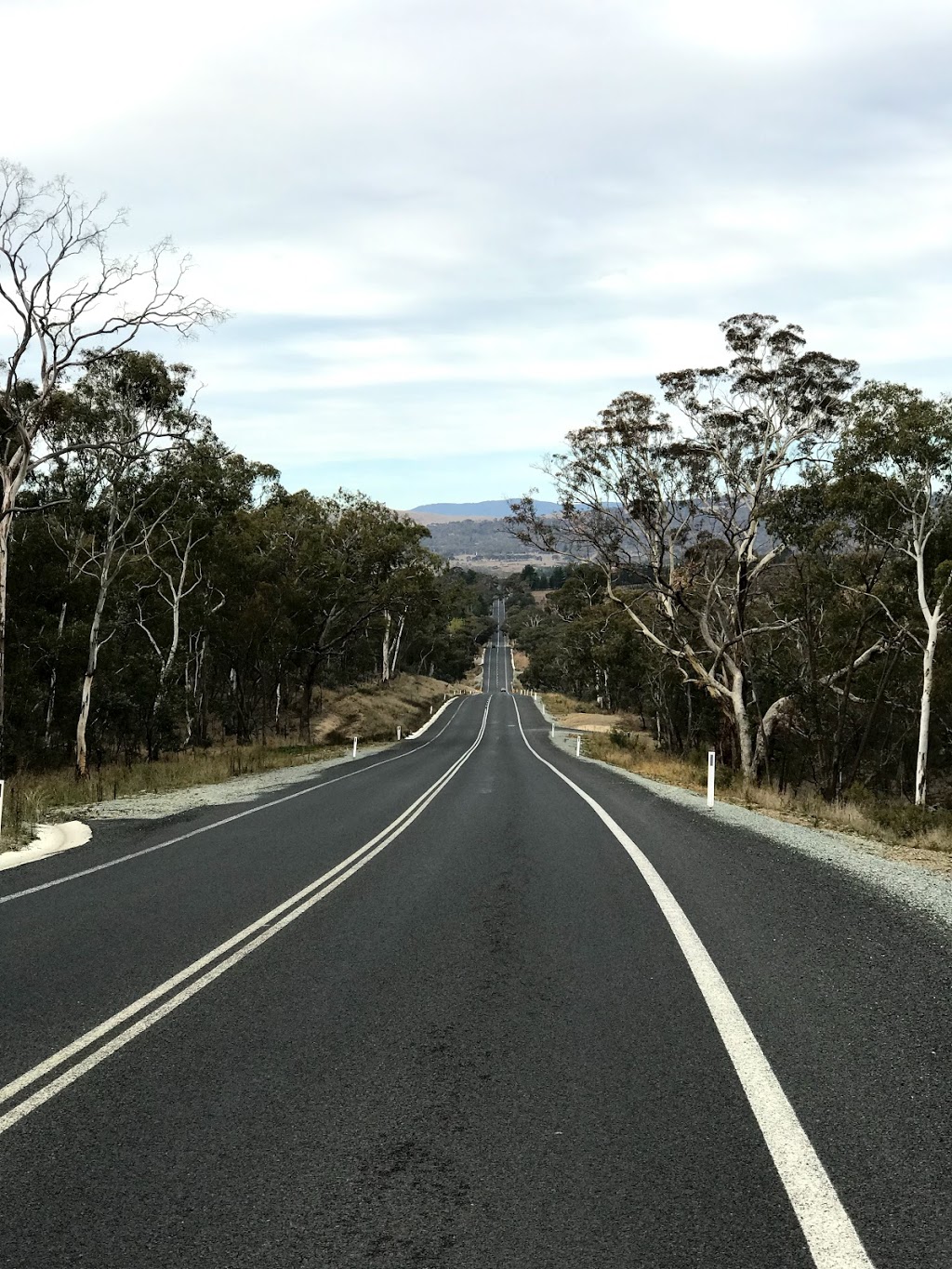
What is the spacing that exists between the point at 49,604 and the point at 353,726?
28.8 m

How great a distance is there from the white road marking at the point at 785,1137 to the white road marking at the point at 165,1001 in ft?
10.1

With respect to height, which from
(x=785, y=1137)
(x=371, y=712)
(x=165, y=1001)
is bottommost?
(x=371, y=712)

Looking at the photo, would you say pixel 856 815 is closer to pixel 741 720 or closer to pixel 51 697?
pixel 741 720

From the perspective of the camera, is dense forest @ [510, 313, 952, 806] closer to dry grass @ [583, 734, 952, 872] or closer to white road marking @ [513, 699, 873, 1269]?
dry grass @ [583, 734, 952, 872]

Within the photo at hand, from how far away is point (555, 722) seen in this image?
70438mm

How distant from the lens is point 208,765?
→ 2675 centimetres

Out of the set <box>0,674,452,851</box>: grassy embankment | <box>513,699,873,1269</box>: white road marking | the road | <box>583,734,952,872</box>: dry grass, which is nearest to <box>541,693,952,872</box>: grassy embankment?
<box>583,734,952,872</box>: dry grass

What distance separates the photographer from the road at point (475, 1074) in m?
3.10

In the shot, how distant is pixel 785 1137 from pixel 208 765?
2481 centimetres

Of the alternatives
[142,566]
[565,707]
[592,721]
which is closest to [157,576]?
[142,566]

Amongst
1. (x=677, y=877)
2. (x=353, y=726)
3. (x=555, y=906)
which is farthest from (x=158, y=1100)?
(x=353, y=726)

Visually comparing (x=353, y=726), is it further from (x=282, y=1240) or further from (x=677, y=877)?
(x=282, y=1240)

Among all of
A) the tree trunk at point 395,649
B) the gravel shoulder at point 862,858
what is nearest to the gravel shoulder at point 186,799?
the gravel shoulder at point 862,858

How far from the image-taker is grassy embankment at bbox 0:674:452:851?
15422 mm
